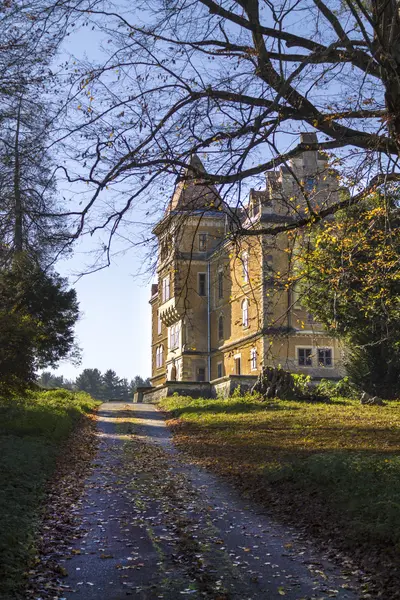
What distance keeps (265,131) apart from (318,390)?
2381 cm

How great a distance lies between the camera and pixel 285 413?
25.2 meters

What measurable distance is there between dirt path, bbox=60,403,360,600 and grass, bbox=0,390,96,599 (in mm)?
525

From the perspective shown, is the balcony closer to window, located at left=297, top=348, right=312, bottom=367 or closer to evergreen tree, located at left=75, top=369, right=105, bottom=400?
window, located at left=297, top=348, right=312, bottom=367

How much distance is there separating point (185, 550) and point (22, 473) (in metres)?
5.01

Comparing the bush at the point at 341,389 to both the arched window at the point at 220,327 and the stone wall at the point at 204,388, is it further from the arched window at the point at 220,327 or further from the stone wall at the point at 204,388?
the arched window at the point at 220,327

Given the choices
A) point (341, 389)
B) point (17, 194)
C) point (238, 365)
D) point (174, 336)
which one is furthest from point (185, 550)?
point (174, 336)

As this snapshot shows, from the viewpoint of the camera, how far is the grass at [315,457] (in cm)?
839

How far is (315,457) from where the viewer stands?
12148mm

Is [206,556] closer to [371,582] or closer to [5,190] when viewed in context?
[371,582]

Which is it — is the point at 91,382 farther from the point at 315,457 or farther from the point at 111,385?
the point at 315,457

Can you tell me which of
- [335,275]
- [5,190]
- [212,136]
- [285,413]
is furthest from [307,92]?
[285,413]

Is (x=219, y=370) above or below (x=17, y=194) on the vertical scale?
below

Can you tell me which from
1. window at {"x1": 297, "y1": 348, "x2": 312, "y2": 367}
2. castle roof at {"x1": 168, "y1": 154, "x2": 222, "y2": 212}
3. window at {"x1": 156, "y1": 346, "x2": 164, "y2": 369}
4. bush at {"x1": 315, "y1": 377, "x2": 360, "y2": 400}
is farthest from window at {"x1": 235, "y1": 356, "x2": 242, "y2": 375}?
castle roof at {"x1": 168, "y1": 154, "x2": 222, "y2": 212}

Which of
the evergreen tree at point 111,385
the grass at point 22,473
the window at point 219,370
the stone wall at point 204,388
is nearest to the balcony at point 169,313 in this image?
the window at point 219,370
